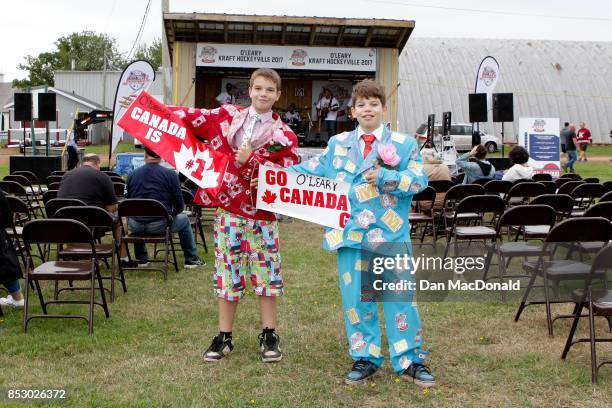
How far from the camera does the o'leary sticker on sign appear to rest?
13.3 feet

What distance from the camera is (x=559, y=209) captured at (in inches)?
297

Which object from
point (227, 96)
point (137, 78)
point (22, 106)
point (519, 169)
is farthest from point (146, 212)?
point (227, 96)

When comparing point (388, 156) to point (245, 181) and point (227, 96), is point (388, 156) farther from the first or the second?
point (227, 96)

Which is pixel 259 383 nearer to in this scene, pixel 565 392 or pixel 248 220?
pixel 248 220

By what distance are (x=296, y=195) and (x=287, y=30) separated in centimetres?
1306

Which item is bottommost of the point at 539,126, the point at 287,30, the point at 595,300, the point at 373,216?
the point at 595,300

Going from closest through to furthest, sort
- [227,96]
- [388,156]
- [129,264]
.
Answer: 1. [388,156]
2. [129,264]
3. [227,96]

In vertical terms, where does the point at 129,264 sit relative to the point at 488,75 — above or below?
below

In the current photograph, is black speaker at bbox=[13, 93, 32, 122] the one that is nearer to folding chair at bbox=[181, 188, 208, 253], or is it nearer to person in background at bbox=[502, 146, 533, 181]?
folding chair at bbox=[181, 188, 208, 253]

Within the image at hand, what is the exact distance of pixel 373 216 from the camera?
389 centimetres

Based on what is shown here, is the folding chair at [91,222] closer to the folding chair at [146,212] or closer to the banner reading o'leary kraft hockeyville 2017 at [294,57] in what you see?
the folding chair at [146,212]

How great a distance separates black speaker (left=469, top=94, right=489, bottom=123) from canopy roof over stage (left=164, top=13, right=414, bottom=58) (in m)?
2.22

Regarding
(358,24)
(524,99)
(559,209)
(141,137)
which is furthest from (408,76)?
(141,137)

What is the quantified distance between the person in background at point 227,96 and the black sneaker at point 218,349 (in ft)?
51.6
